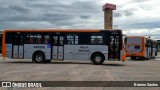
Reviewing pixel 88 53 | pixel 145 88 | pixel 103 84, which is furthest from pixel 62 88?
pixel 88 53

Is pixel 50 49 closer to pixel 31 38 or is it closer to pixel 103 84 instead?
pixel 31 38

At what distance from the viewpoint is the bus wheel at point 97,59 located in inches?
1060

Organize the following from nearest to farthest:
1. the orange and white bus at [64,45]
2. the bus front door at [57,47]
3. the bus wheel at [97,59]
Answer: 1. the bus wheel at [97,59]
2. the orange and white bus at [64,45]
3. the bus front door at [57,47]

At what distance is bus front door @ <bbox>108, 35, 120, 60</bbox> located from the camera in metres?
27.0

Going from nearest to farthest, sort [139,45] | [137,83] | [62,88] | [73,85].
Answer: [62,88] < [73,85] < [137,83] < [139,45]

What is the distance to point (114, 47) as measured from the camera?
27125 mm

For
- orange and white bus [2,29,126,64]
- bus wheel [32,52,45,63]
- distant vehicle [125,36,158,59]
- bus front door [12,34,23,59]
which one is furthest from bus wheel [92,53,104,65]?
distant vehicle [125,36,158,59]

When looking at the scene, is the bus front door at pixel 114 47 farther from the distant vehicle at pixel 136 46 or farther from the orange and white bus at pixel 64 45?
the distant vehicle at pixel 136 46

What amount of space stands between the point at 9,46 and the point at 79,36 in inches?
217

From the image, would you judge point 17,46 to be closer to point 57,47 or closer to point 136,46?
point 57,47

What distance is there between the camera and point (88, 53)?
1075 inches

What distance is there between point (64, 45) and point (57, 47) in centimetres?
58

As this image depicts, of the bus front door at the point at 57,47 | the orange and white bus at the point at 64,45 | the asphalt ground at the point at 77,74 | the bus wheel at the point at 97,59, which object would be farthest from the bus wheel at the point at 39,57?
the asphalt ground at the point at 77,74

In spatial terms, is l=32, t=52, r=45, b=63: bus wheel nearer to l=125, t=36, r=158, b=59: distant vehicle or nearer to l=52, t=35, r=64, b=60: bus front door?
l=52, t=35, r=64, b=60: bus front door
